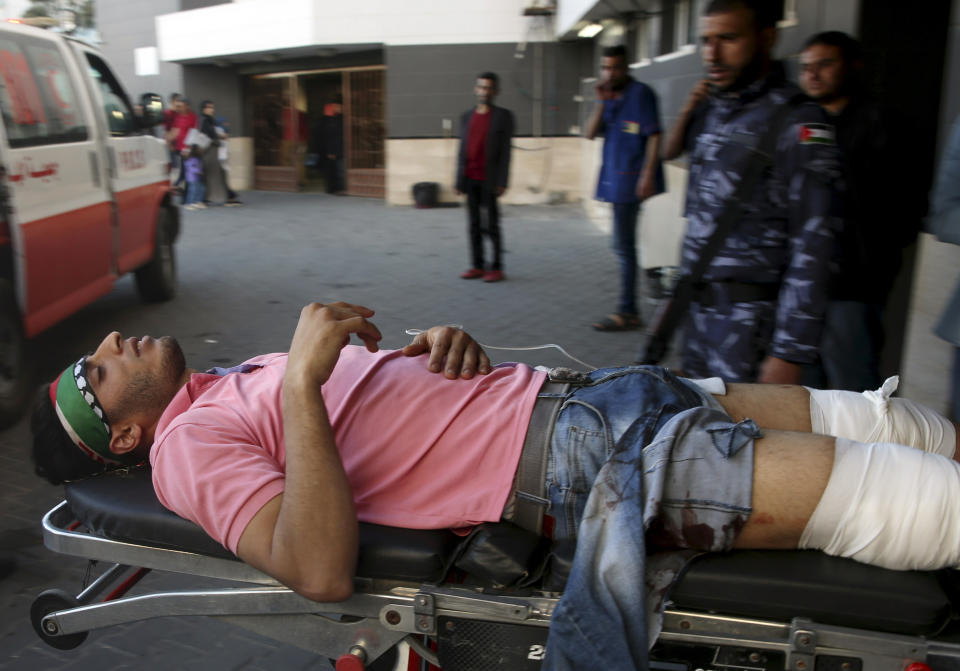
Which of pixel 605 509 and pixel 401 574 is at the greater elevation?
pixel 605 509

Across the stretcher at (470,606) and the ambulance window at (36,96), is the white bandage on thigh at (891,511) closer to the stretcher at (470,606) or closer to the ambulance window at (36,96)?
the stretcher at (470,606)

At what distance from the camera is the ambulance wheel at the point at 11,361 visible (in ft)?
16.1

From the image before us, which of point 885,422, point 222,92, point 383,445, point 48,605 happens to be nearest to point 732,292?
point 885,422

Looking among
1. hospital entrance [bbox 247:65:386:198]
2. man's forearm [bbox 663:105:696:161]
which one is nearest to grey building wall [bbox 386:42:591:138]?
hospital entrance [bbox 247:65:386:198]

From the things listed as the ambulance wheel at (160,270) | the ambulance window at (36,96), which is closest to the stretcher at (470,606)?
the ambulance window at (36,96)

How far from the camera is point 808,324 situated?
272cm

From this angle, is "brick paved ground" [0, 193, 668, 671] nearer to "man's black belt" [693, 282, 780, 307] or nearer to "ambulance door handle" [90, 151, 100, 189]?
"ambulance door handle" [90, 151, 100, 189]

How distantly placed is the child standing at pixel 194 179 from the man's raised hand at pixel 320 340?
14.3 metres

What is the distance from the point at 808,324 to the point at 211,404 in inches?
72.4

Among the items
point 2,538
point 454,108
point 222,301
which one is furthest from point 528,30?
point 2,538

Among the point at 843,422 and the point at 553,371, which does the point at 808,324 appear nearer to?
the point at 843,422

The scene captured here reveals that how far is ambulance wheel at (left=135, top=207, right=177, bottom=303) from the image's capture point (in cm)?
778

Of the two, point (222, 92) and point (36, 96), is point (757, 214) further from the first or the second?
point (222, 92)

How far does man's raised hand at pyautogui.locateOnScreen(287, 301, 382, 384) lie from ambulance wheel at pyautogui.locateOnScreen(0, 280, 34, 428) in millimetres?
3496
